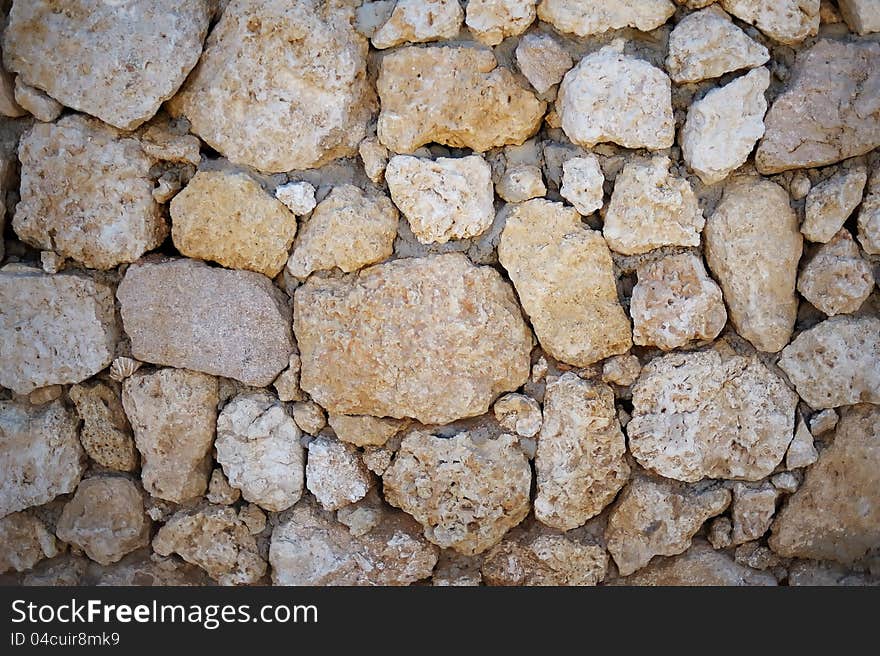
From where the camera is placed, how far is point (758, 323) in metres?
1.74

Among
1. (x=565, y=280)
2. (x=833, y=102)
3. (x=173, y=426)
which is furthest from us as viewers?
(x=173, y=426)

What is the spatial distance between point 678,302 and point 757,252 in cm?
19

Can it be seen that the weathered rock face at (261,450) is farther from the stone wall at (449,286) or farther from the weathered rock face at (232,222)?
the weathered rock face at (232,222)

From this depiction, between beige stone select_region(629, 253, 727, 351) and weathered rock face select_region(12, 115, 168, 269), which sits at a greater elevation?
weathered rock face select_region(12, 115, 168, 269)

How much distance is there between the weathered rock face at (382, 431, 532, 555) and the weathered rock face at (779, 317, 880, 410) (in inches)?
24.2

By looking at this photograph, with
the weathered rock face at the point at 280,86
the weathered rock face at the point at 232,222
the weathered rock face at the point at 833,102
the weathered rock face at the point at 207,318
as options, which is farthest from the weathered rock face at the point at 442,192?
the weathered rock face at the point at 833,102

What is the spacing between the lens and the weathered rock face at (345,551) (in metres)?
1.89

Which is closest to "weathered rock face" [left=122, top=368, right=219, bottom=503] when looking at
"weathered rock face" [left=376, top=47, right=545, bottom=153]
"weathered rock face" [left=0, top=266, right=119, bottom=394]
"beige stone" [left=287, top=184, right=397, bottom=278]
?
"weathered rock face" [left=0, top=266, right=119, bottom=394]

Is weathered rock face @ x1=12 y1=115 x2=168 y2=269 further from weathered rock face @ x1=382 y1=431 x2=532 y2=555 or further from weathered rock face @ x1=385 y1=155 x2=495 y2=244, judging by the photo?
weathered rock face @ x1=382 y1=431 x2=532 y2=555

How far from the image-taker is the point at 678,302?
1733mm

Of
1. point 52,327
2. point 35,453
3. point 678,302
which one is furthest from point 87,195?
point 678,302

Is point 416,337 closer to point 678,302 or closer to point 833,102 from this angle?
point 678,302

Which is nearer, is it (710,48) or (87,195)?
(710,48)

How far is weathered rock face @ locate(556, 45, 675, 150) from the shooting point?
1.68 metres
